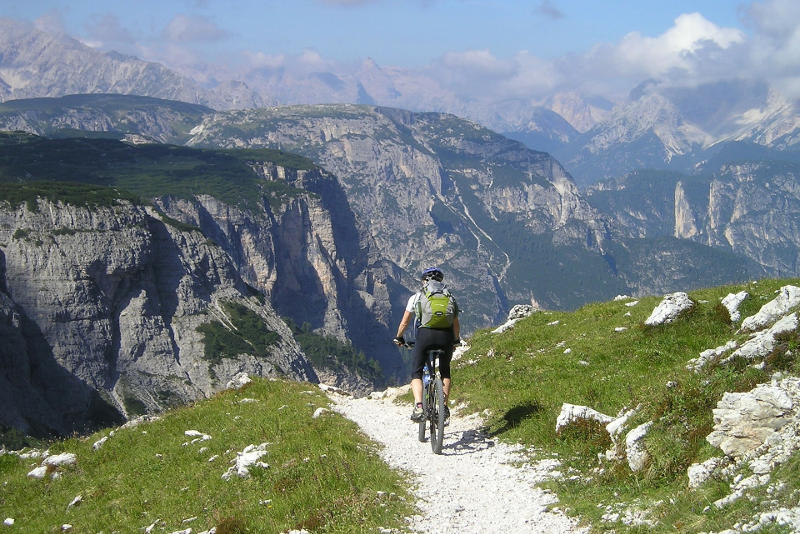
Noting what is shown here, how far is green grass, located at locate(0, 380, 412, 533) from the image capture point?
1404 cm

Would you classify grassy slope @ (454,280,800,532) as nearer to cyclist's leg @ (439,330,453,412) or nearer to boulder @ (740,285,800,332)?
boulder @ (740,285,800,332)

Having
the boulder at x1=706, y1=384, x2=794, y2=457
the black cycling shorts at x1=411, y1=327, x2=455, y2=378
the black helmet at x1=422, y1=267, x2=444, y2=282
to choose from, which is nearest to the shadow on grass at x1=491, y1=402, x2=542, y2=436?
the black cycling shorts at x1=411, y1=327, x2=455, y2=378

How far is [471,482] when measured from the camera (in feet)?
52.1

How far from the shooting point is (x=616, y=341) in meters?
25.5

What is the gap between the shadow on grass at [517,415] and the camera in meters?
20.2

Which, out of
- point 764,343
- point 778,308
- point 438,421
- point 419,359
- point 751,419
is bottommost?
point 438,421

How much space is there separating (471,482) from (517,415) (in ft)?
17.4

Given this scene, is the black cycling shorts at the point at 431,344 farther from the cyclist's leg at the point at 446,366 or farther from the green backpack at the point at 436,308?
the green backpack at the point at 436,308

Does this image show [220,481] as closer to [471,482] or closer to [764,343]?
[471,482]

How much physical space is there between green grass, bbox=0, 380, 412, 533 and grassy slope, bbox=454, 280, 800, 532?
4.41m

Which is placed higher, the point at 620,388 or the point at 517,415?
the point at 620,388

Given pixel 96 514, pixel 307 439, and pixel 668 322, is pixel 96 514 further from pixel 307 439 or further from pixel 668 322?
pixel 668 322

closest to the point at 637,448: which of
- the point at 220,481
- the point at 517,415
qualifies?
the point at 517,415

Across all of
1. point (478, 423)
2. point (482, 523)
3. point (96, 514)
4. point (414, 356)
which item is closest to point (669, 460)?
point (482, 523)
